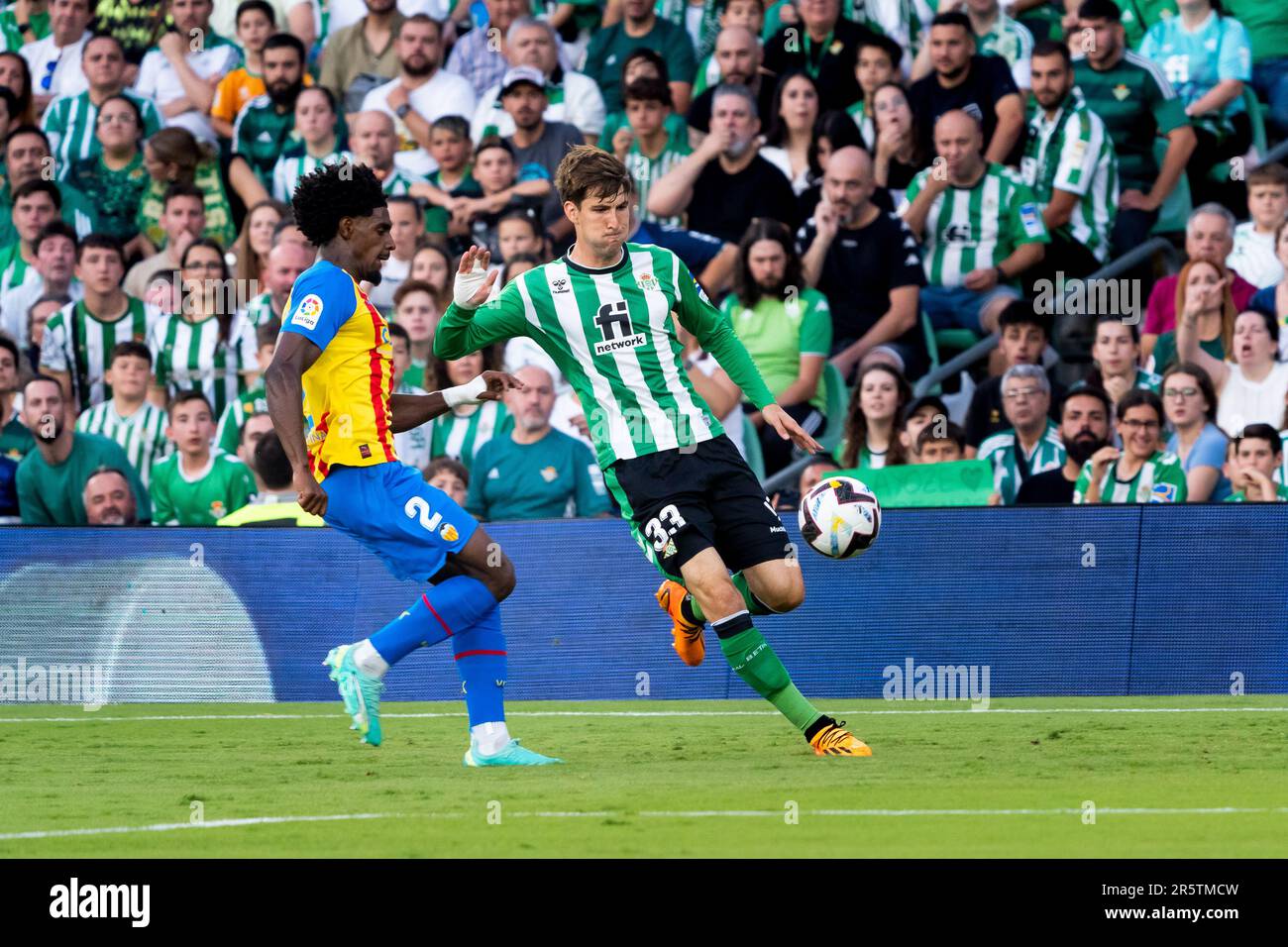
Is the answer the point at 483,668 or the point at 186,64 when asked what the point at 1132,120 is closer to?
the point at 483,668

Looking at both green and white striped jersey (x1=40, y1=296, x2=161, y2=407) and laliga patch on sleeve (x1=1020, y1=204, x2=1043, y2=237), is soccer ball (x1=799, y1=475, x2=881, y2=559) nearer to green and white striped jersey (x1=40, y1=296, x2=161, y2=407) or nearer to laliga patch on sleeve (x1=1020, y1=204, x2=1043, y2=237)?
laliga patch on sleeve (x1=1020, y1=204, x2=1043, y2=237)

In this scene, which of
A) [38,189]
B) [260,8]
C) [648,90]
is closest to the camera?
[648,90]

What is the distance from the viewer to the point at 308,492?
302 inches

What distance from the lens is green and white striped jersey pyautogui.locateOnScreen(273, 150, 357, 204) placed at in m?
15.3

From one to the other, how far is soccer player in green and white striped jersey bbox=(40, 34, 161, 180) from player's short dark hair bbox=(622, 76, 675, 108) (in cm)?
432

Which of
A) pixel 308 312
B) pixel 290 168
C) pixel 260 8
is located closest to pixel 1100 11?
pixel 290 168

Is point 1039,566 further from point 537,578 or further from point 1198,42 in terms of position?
point 1198,42

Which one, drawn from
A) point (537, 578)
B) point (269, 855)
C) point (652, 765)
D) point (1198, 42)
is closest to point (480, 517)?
point (537, 578)

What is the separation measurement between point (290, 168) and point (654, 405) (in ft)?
25.8

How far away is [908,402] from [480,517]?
286 cm

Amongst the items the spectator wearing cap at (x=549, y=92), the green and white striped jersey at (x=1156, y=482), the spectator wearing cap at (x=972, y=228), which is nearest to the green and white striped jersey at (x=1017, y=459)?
the green and white striped jersey at (x=1156, y=482)

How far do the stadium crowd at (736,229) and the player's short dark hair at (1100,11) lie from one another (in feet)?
0.06

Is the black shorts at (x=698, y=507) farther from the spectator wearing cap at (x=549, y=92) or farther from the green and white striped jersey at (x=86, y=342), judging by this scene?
the green and white striped jersey at (x=86, y=342)

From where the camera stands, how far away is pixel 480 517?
12.7 m
